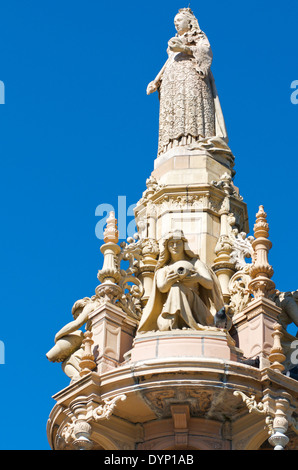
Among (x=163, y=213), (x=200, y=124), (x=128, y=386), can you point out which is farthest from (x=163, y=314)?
(x=200, y=124)

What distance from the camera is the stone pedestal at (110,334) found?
94.0 feet

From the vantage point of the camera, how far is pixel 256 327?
28.9 m

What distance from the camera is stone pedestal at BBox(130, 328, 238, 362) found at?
90.6ft

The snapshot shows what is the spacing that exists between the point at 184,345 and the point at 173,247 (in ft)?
7.15

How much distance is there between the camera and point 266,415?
2714 centimetres

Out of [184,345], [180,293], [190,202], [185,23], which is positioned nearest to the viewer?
[184,345]

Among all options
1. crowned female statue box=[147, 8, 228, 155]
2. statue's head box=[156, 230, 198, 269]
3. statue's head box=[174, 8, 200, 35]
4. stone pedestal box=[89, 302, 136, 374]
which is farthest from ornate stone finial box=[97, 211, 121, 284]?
statue's head box=[174, 8, 200, 35]

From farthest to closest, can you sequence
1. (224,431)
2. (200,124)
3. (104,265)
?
(200,124)
(104,265)
(224,431)

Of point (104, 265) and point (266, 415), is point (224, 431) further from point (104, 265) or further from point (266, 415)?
point (104, 265)

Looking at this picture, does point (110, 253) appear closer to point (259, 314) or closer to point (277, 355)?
point (259, 314)

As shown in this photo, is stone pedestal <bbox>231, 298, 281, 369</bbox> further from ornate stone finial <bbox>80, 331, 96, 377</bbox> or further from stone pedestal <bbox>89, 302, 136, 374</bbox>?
ornate stone finial <bbox>80, 331, 96, 377</bbox>

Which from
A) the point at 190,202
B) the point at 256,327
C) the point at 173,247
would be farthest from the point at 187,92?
the point at 256,327

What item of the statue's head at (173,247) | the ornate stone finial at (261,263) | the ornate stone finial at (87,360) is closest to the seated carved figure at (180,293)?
the statue's head at (173,247)
